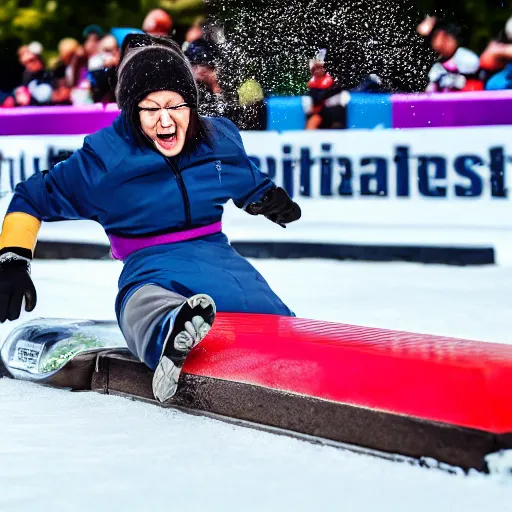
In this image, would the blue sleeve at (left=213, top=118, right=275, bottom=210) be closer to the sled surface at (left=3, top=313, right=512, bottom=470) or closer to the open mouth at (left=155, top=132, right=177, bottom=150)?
the open mouth at (left=155, top=132, right=177, bottom=150)

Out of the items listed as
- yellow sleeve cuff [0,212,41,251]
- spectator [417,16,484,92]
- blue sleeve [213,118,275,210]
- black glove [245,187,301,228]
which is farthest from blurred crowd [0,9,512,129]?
yellow sleeve cuff [0,212,41,251]

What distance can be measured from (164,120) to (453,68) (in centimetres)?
378

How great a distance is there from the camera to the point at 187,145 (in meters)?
2.74

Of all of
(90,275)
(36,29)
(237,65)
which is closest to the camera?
(237,65)

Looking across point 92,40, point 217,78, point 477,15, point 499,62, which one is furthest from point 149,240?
point 92,40

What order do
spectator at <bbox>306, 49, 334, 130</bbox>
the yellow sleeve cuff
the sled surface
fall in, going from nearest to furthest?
the sled surface, the yellow sleeve cuff, spectator at <bbox>306, 49, 334, 130</bbox>

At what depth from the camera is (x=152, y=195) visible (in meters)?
2.71

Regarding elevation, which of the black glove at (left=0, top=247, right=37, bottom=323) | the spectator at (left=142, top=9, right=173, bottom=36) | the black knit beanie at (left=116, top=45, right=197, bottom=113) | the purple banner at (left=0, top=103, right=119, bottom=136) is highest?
the black knit beanie at (left=116, top=45, right=197, bottom=113)

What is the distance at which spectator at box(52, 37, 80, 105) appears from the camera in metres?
7.25

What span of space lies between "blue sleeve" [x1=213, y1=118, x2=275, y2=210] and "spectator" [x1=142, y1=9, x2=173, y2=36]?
4.60 meters

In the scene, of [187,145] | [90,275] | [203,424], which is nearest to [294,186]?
[90,275]

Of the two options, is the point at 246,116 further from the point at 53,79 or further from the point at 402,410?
the point at 402,410

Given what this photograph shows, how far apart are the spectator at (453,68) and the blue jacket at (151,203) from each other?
3.56m

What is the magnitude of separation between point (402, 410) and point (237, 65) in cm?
328
